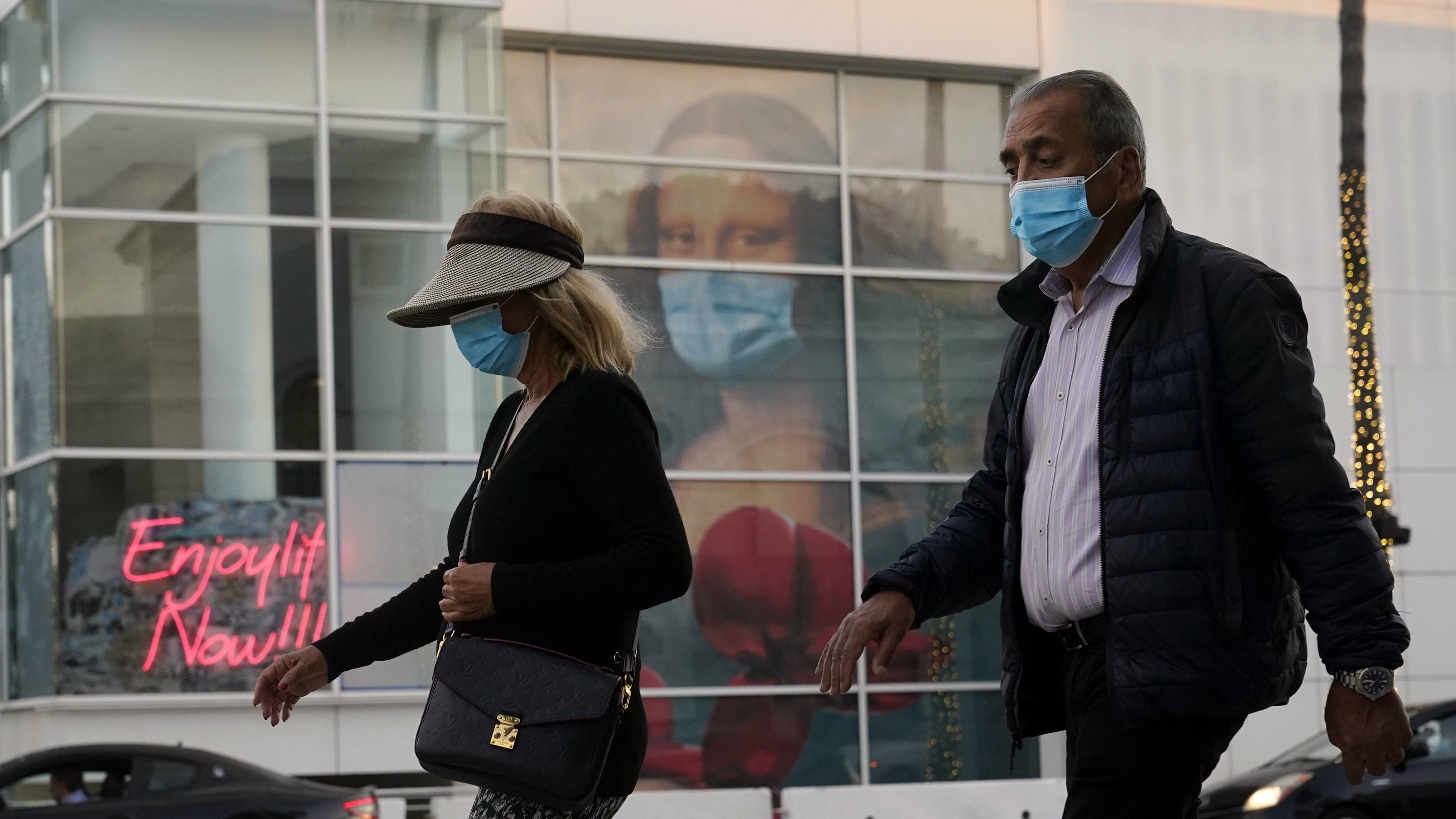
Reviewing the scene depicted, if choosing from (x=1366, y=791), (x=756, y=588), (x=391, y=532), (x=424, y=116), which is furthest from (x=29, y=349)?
(x=1366, y=791)

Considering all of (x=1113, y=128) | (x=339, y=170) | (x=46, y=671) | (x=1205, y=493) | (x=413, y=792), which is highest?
(x=339, y=170)

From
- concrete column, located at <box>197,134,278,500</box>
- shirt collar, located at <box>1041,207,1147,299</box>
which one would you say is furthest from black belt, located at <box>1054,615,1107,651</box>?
concrete column, located at <box>197,134,278,500</box>

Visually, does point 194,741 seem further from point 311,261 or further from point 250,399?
point 311,261

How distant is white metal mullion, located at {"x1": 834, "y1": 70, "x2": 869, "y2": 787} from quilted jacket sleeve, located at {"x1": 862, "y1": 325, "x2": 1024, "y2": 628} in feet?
37.9

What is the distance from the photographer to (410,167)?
1451 cm

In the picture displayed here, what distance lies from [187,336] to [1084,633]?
11.4 meters

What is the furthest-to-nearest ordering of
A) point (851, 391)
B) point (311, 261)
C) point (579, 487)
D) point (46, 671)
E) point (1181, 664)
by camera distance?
point (851, 391) → point (311, 261) → point (46, 671) → point (579, 487) → point (1181, 664)

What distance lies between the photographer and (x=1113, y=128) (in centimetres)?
376

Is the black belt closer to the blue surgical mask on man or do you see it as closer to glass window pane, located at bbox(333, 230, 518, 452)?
glass window pane, located at bbox(333, 230, 518, 452)

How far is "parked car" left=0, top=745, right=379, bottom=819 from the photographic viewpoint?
442 inches

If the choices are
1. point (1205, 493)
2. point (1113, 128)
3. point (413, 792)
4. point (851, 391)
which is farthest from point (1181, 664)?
point (851, 391)

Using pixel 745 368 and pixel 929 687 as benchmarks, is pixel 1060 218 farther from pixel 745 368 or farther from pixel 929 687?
pixel 929 687

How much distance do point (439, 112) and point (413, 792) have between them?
525cm

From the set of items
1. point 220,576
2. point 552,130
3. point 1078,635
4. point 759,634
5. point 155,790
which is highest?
point 552,130
